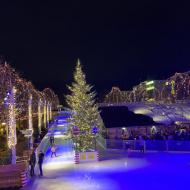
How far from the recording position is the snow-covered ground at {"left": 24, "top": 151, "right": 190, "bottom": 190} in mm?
18234

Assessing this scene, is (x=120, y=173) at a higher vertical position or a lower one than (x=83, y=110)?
lower

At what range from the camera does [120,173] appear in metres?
21.8

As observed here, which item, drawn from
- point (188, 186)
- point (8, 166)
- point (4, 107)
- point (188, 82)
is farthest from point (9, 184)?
point (188, 82)

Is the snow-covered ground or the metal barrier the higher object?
the metal barrier

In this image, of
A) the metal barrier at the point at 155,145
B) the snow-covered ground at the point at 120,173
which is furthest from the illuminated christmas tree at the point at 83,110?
the metal barrier at the point at 155,145

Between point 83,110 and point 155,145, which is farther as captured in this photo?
point 155,145

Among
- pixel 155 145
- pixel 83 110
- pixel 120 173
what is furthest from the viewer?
pixel 155 145

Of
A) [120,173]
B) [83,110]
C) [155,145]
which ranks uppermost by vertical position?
[83,110]

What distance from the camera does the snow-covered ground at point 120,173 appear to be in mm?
18234

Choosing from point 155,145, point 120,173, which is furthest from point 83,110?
point 120,173

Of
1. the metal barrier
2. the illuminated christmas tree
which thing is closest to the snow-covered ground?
the metal barrier

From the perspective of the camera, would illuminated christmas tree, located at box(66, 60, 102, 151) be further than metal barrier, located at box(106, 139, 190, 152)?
No

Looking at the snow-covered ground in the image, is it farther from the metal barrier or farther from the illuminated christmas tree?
the illuminated christmas tree

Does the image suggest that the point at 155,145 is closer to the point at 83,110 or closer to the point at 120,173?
the point at 83,110
